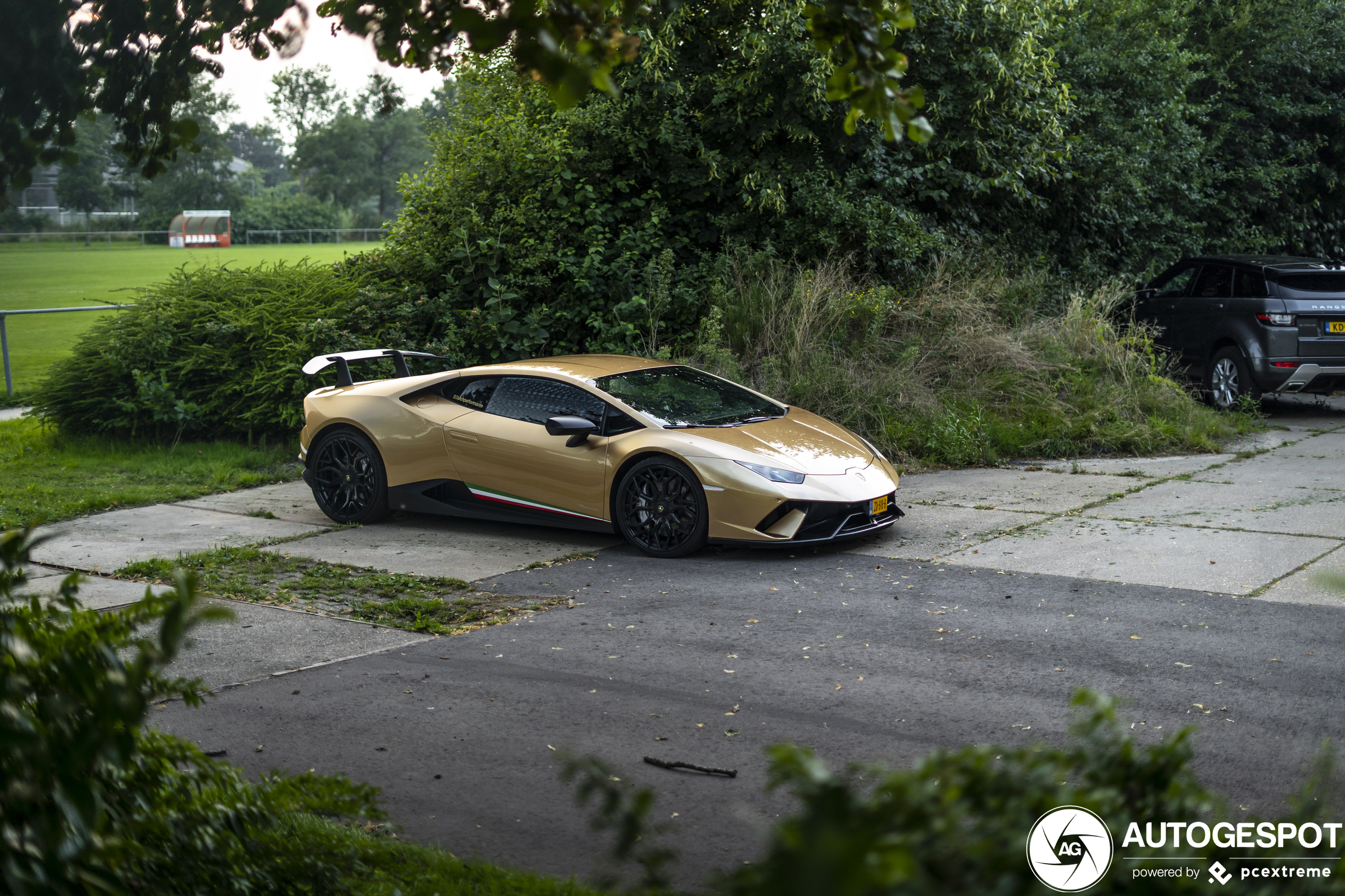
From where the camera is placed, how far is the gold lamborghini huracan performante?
25.3 ft

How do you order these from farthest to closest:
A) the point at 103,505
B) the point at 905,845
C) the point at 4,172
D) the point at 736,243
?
the point at 736,243 → the point at 103,505 → the point at 4,172 → the point at 905,845

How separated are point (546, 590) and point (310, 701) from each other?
7.22 ft

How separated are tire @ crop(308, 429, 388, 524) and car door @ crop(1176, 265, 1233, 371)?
35.2ft

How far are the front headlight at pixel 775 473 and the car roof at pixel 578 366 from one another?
5.10ft

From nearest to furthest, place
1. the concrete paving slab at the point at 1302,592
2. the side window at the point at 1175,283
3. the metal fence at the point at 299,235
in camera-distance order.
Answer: the concrete paving slab at the point at 1302,592
the side window at the point at 1175,283
the metal fence at the point at 299,235

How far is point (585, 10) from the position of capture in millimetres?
2953

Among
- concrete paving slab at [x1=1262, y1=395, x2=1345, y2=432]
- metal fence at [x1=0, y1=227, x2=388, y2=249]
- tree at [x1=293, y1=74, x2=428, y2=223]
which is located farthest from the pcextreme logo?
tree at [x1=293, y1=74, x2=428, y2=223]

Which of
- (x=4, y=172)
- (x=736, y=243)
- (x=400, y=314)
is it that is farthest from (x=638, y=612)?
(x=736, y=243)

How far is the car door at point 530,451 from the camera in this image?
8.13m

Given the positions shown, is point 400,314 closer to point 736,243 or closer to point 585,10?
point 736,243

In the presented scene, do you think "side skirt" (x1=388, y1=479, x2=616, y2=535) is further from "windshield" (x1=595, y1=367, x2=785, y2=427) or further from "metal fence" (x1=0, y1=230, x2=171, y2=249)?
"metal fence" (x1=0, y1=230, x2=171, y2=249)

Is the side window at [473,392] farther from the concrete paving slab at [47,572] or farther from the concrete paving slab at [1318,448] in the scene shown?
the concrete paving slab at [1318,448]

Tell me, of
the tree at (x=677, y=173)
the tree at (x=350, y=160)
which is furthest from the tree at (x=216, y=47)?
the tree at (x=350, y=160)

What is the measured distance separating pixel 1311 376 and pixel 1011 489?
579 cm
